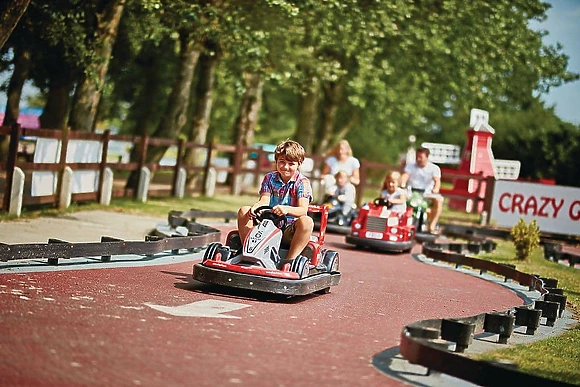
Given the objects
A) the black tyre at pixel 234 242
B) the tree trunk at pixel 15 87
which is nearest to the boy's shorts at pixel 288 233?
the black tyre at pixel 234 242

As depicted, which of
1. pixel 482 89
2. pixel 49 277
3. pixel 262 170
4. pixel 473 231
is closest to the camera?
pixel 49 277

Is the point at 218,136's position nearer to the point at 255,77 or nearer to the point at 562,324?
the point at 255,77

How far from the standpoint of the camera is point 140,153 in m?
26.2

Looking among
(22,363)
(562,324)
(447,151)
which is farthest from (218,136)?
(22,363)

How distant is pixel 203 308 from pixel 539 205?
21870 millimetres

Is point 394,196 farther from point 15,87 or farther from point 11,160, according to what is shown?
point 15,87

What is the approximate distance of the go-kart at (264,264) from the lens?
10906 mm

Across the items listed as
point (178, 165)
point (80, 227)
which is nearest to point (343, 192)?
point (80, 227)

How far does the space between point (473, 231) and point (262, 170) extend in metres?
10.8

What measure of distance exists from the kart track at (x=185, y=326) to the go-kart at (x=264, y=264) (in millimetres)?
182

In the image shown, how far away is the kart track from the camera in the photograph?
280 inches

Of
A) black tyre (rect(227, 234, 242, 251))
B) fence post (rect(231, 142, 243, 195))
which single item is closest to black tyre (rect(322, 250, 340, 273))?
black tyre (rect(227, 234, 242, 251))

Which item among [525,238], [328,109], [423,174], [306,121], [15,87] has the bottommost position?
[525,238]

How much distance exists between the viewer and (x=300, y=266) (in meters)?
11.3
